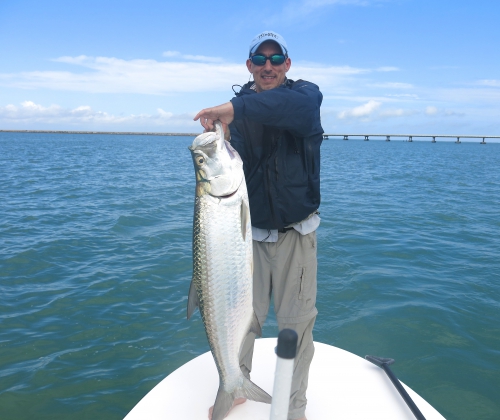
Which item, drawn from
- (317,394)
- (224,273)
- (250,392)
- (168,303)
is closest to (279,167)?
(224,273)

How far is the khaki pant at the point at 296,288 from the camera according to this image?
3666 mm

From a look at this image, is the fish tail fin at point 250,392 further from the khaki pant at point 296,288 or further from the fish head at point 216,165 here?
the fish head at point 216,165

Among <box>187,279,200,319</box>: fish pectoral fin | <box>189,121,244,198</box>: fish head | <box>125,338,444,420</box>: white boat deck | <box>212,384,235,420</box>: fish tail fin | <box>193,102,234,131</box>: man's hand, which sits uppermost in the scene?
<box>193,102,234,131</box>: man's hand

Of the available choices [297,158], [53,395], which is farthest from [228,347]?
[53,395]

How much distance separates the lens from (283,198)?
350 cm

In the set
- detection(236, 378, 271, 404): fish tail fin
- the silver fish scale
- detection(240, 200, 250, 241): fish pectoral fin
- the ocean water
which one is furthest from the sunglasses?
the ocean water

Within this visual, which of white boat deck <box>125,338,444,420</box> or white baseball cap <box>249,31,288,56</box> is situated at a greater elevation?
white baseball cap <box>249,31,288,56</box>

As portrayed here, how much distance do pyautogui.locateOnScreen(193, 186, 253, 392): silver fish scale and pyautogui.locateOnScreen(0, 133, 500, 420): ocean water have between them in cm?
315

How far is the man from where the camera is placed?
3488mm

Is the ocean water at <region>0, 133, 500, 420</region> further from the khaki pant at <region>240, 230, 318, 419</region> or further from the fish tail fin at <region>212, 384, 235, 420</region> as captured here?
the khaki pant at <region>240, 230, 318, 419</region>

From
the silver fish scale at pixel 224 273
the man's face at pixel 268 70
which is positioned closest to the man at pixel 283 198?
the man's face at pixel 268 70

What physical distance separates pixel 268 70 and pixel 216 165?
47.0 inches

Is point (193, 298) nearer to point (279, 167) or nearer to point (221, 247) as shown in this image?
point (221, 247)

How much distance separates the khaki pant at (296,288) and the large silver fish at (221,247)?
0.61 meters
